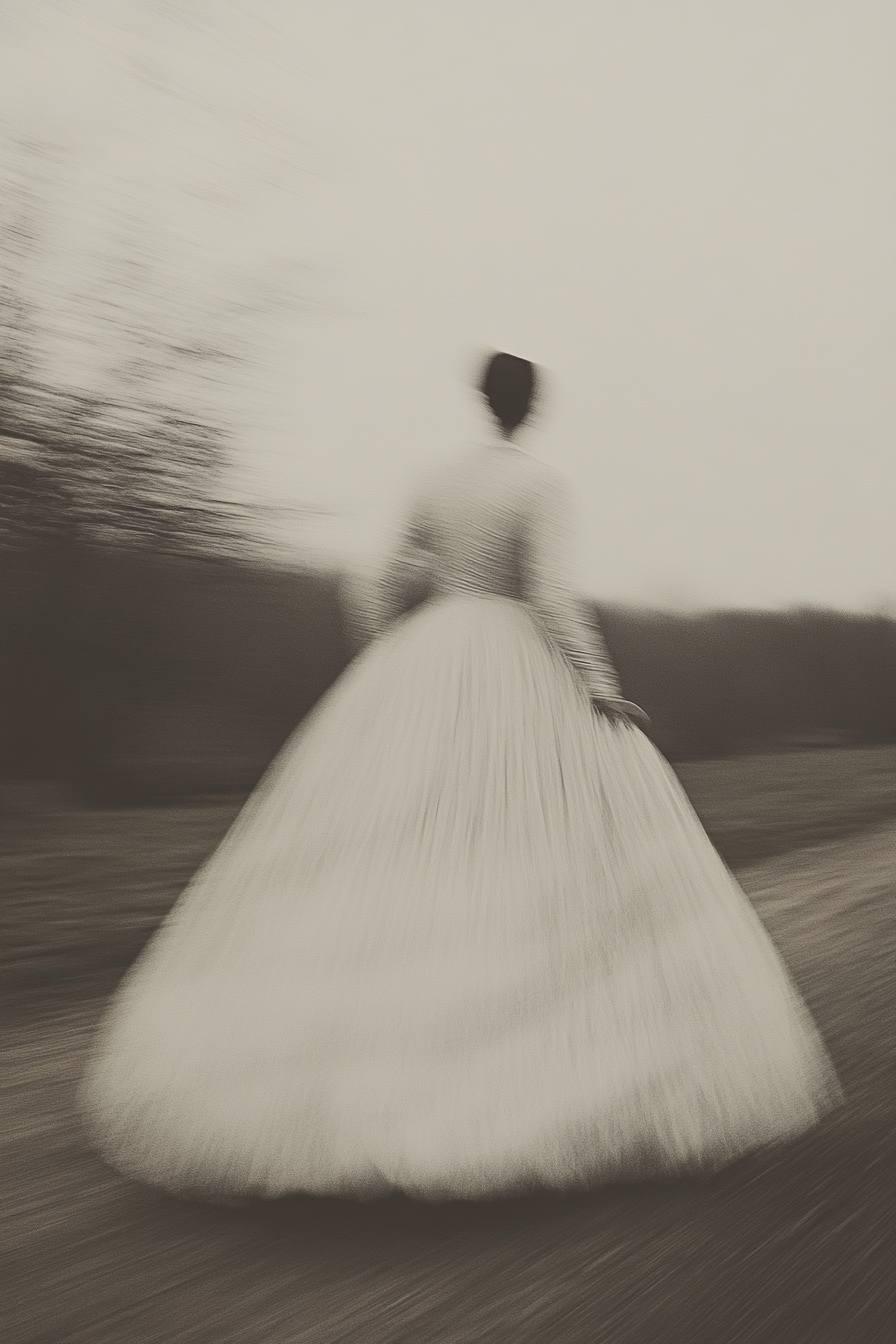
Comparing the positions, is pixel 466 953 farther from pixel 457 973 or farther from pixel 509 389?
pixel 509 389

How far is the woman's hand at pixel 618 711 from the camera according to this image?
80.6 inches

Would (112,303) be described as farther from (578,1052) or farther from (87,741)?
(578,1052)

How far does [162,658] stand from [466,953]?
204 inches

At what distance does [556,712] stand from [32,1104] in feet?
4.34

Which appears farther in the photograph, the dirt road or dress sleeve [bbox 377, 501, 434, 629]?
dress sleeve [bbox 377, 501, 434, 629]

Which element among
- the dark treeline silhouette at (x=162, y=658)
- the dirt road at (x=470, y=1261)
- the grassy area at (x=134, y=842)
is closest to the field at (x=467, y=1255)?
the dirt road at (x=470, y=1261)

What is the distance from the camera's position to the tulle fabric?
5.44 feet

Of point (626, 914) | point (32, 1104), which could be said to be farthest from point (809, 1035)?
point (32, 1104)

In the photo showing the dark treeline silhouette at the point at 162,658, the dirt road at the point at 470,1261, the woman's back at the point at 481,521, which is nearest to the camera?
the dirt road at the point at 470,1261

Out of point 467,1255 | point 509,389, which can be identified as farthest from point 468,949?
point 509,389

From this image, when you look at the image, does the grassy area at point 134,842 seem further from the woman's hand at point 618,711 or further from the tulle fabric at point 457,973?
the woman's hand at point 618,711

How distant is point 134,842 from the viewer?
6.52 m

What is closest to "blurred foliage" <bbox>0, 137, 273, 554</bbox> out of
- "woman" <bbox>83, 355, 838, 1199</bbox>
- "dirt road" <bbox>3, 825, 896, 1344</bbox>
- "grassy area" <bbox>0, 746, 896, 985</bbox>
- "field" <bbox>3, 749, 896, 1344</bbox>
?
"grassy area" <bbox>0, 746, 896, 985</bbox>

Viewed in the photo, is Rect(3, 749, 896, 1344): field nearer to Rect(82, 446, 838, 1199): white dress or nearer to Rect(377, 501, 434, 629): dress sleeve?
Rect(82, 446, 838, 1199): white dress
